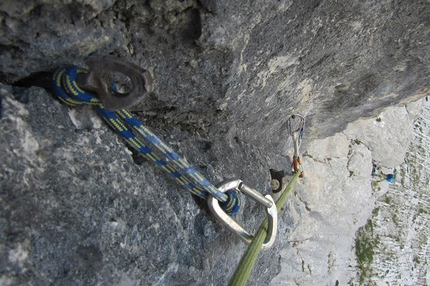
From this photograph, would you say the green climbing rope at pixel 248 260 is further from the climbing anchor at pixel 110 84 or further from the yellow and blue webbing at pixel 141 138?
the climbing anchor at pixel 110 84

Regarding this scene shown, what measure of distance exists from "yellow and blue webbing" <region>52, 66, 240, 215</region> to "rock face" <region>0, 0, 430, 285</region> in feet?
0.07

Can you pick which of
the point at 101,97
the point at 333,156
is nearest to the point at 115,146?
the point at 101,97

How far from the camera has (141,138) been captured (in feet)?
2.29

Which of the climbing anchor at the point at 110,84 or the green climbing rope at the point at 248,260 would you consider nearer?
the climbing anchor at the point at 110,84

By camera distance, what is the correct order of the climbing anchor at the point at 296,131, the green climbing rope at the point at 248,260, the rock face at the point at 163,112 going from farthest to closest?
the climbing anchor at the point at 296,131, the green climbing rope at the point at 248,260, the rock face at the point at 163,112

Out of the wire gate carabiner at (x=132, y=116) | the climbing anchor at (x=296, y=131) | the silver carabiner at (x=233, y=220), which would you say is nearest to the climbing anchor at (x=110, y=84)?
the wire gate carabiner at (x=132, y=116)

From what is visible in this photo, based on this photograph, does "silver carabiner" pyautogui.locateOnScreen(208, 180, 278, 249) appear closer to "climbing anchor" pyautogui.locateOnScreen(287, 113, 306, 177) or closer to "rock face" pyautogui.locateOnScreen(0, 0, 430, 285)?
"rock face" pyautogui.locateOnScreen(0, 0, 430, 285)

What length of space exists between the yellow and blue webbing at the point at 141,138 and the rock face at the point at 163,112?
0.07ft

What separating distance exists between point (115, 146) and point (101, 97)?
10cm

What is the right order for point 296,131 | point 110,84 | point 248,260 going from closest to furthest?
1. point 110,84
2. point 248,260
3. point 296,131

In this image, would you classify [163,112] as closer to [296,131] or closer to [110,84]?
[110,84]

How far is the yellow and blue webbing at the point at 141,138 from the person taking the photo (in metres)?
0.60

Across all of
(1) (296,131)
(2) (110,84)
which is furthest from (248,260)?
(1) (296,131)

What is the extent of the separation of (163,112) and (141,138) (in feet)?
0.44
